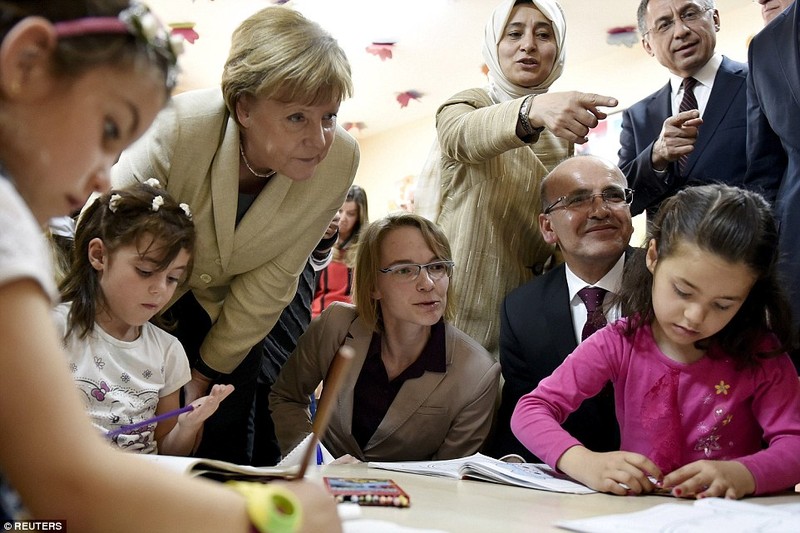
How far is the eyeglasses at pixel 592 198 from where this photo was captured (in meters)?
1.90

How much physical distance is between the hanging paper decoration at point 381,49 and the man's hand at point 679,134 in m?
3.49

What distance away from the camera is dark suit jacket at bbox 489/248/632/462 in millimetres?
1719

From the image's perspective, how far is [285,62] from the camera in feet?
4.77

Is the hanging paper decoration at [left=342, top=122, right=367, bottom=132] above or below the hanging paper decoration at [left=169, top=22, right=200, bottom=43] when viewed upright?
below

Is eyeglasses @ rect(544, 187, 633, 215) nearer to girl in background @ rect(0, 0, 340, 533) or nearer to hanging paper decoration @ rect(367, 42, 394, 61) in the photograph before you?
girl in background @ rect(0, 0, 340, 533)

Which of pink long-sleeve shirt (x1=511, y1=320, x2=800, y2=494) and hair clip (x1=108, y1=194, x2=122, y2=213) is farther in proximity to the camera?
hair clip (x1=108, y1=194, x2=122, y2=213)

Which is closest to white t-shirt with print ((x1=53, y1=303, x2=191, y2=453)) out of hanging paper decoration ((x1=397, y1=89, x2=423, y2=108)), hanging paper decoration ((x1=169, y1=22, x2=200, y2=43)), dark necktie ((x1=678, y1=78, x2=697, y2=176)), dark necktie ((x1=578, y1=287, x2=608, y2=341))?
dark necktie ((x1=578, y1=287, x2=608, y2=341))

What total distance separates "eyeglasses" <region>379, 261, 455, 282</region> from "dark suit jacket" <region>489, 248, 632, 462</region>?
0.19m

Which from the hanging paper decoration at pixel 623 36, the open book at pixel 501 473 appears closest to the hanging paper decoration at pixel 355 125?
the hanging paper decoration at pixel 623 36

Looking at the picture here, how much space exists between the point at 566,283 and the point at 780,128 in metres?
0.60

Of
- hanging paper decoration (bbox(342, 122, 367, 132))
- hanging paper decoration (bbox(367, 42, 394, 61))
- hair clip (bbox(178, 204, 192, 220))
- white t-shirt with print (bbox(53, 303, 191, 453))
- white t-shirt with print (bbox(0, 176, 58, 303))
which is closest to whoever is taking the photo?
white t-shirt with print (bbox(0, 176, 58, 303))

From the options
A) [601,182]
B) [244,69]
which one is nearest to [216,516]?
[244,69]

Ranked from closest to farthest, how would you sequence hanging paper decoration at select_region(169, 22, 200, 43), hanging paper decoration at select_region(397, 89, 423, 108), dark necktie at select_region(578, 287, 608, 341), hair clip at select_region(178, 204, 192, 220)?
hair clip at select_region(178, 204, 192, 220)
dark necktie at select_region(578, 287, 608, 341)
hanging paper decoration at select_region(169, 22, 200, 43)
hanging paper decoration at select_region(397, 89, 423, 108)

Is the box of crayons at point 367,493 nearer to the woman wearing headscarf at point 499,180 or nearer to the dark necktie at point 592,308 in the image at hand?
the dark necktie at point 592,308
